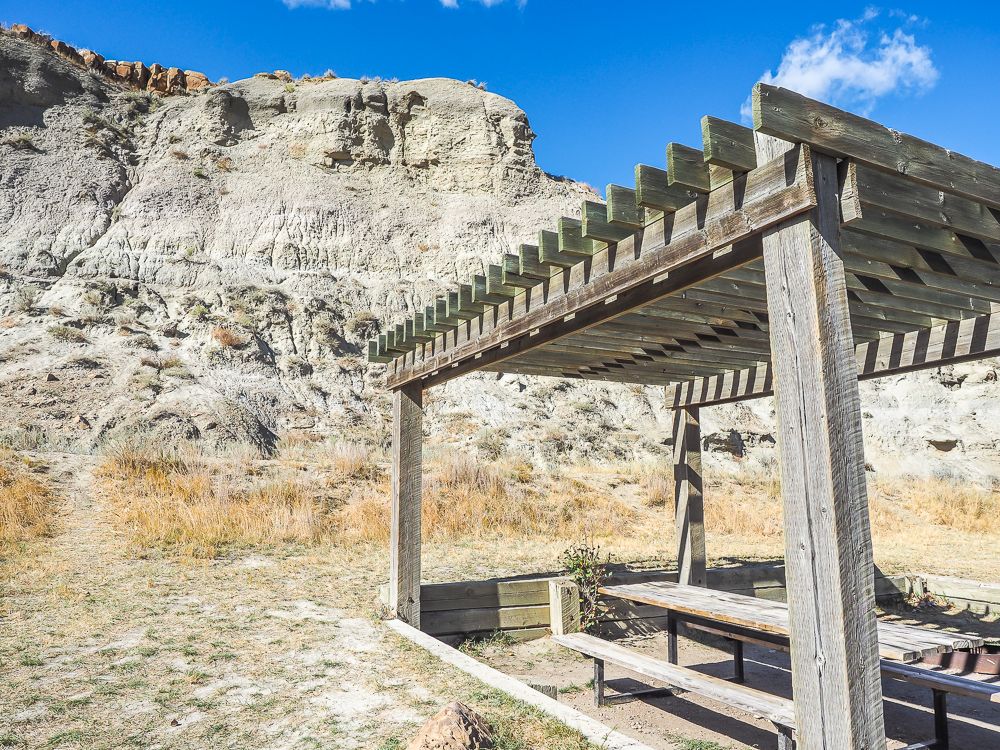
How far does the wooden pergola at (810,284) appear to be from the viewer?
104 inches

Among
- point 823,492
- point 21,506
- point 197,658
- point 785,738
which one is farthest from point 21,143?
point 823,492

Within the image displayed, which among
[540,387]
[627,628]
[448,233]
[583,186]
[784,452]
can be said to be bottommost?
[627,628]

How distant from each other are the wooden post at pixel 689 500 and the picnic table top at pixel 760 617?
0.95m

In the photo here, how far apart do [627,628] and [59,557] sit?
737cm

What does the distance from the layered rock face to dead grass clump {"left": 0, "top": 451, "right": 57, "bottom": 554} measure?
14.2 ft

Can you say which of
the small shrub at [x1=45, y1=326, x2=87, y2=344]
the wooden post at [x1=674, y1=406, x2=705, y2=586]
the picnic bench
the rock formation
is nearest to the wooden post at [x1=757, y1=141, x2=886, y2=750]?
the picnic bench

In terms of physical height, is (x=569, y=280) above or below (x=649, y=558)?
above

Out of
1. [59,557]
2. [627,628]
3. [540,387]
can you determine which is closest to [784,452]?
[627,628]

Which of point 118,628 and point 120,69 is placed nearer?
point 118,628

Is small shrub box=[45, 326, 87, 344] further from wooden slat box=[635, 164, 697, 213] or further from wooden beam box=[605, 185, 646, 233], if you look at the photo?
wooden slat box=[635, 164, 697, 213]

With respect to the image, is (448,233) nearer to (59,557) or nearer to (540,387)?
(540,387)

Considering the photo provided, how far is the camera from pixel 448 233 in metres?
28.7

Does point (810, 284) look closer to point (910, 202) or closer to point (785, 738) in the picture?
point (910, 202)

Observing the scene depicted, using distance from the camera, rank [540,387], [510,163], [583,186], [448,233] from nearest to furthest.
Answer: [540,387]
[448,233]
[510,163]
[583,186]
